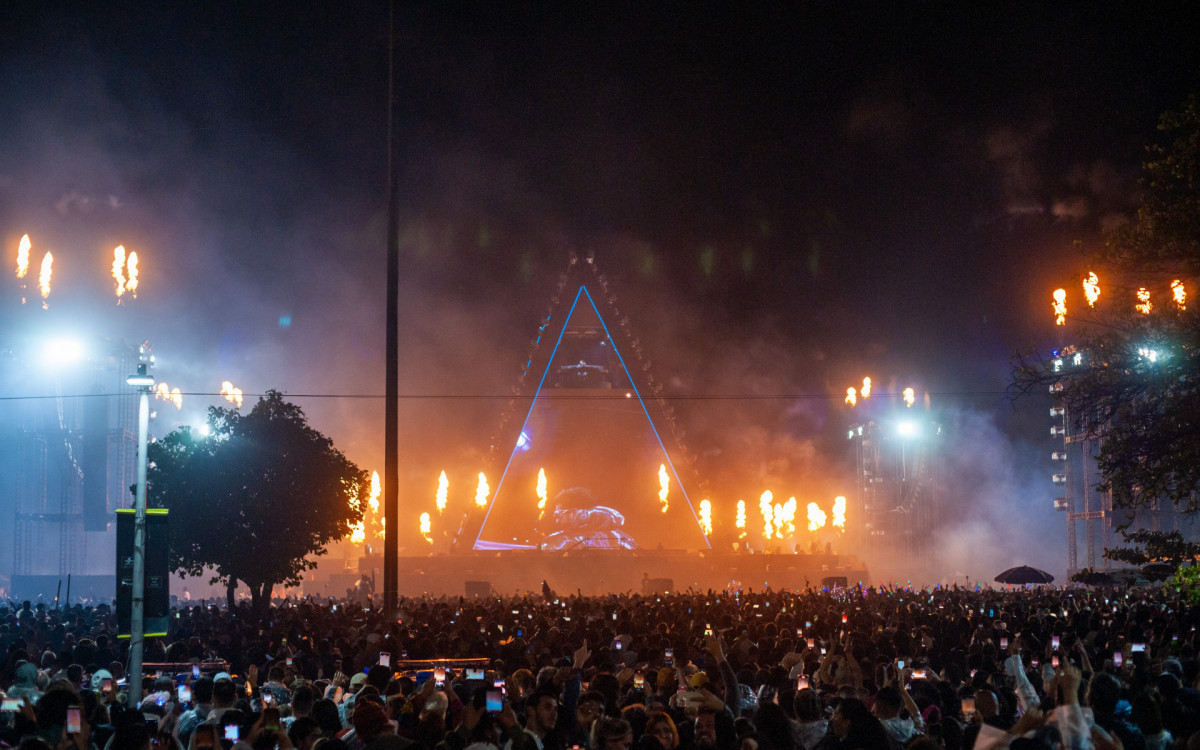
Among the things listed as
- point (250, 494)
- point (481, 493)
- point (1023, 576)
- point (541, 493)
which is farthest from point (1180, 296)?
point (541, 493)

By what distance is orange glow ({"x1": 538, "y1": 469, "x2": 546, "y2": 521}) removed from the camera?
305ft

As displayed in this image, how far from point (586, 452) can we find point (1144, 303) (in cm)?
8150

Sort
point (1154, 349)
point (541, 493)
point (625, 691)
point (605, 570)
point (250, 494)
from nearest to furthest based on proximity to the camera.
Answer: point (625, 691) → point (1154, 349) → point (250, 494) → point (605, 570) → point (541, 493)

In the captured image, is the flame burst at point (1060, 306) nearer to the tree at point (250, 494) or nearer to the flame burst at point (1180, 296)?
the flame burst at point (1180, 296)

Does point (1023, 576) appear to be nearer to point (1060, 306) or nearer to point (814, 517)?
point (1060, 306)

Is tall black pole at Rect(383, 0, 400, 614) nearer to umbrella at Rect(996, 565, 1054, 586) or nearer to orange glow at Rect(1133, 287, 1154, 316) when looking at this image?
orange glow at Rect(1133, 287, 1154, 316)

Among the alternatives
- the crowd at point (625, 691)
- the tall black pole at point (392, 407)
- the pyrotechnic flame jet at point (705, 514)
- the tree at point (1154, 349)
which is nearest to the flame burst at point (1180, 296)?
the tree at point (1154, 349)

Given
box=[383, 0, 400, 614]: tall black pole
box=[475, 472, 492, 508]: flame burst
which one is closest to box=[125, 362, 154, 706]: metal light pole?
box=[383, 0, 400, 614]: tall black pole

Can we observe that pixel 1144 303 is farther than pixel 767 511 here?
No

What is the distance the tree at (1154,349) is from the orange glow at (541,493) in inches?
3033

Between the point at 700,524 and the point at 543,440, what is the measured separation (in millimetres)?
16758

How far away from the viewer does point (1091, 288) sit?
17.7 meters

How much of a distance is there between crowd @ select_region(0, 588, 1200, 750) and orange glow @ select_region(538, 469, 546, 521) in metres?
73.0

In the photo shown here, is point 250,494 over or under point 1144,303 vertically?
under
